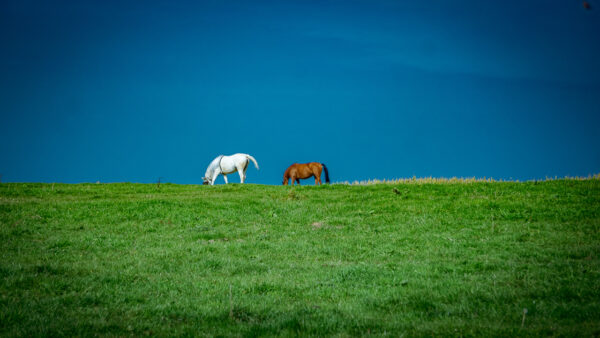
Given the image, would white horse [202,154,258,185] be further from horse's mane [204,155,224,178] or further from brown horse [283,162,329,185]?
brown horse [283,162,329,185]

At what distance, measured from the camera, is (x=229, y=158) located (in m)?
44.9

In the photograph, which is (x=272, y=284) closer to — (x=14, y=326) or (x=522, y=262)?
(x=14, y=326)

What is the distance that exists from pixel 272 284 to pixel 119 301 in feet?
11.4

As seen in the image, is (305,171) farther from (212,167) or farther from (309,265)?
(309,265)

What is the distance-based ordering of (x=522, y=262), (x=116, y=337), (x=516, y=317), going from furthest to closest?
(x=522, y=262) < (x=516, y=317) < (x=116, y=337)

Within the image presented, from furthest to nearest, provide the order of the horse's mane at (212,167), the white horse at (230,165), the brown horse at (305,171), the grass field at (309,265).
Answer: the horse's mane at (212,167) → the white horse at (230,165) → the brown horse at (305,171) → the grass field at (309,265)


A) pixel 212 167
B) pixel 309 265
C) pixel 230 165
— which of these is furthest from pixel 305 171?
pixel 309 265

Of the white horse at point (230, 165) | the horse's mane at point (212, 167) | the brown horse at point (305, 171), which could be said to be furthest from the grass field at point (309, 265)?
the horse's mane at point (212, 167)

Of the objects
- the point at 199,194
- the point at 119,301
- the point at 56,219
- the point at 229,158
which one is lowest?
the point at 119,301

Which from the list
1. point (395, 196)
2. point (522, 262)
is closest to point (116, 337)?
point (522, 262)

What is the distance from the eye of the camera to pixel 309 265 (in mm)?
13555

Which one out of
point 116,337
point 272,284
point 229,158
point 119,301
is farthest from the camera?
point 229,158

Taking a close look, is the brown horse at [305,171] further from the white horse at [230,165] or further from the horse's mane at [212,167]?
the horse's mane at [212,167]

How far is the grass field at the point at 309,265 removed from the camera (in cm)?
868
